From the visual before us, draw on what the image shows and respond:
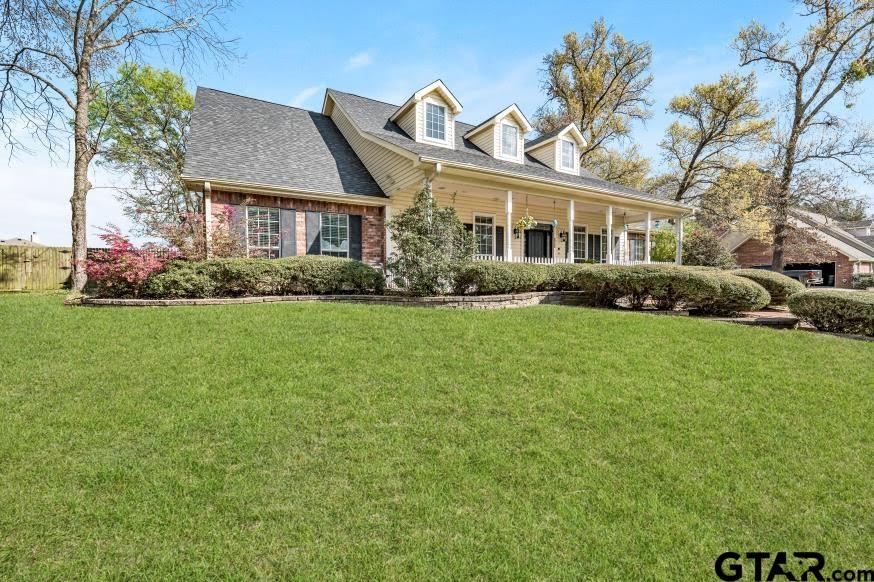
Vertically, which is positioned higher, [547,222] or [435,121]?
[435,121]

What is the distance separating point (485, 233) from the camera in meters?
15.1

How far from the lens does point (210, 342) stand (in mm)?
5176

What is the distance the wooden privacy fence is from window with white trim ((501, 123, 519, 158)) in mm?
15318

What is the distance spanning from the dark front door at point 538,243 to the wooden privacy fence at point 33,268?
16.0 meters

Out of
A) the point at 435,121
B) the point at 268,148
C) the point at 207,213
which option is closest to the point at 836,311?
the point at 435,121

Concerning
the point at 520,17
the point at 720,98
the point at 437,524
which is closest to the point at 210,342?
the point at 437,524

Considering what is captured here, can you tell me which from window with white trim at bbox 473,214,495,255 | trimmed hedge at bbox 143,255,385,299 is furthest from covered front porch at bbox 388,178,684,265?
trimmed hedge at bbox 143,255,385,299

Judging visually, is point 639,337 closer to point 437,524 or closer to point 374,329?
point 374,329

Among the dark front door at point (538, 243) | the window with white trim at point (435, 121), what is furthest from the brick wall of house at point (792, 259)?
the window with white trim at point (435, 121)

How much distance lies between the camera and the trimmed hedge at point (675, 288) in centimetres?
763

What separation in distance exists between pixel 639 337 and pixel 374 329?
3889mm

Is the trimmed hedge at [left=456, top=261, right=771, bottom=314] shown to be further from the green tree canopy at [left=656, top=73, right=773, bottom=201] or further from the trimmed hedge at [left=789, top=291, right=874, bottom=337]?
the green tree canopy at [left=656, top=73, right=773, bottom=201]

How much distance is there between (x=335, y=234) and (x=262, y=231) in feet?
6.77

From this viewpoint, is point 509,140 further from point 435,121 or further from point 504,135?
point 435,121
